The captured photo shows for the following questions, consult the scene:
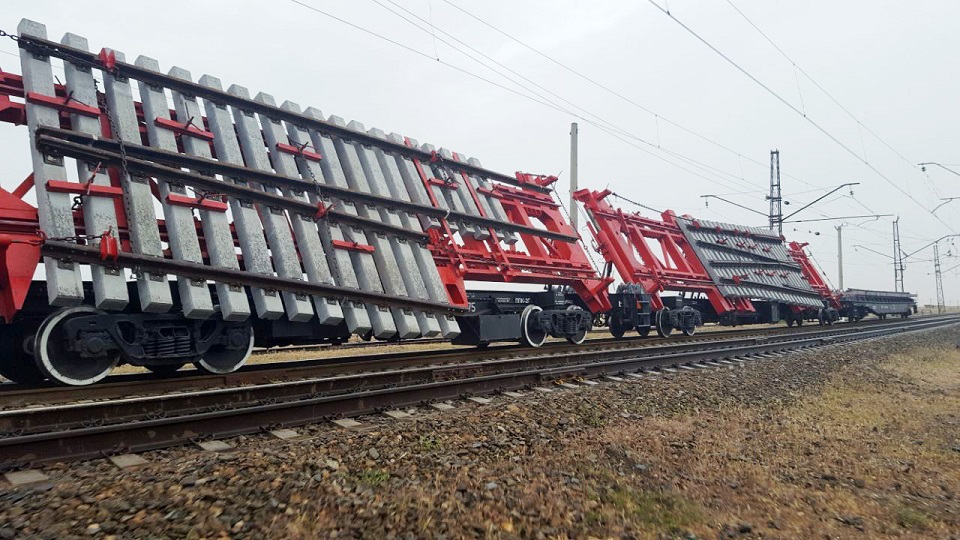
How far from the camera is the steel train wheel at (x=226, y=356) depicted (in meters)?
7.11

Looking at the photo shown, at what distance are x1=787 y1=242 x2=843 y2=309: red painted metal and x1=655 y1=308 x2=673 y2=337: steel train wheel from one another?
13222mm

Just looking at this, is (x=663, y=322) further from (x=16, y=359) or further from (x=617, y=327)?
(x=16, y=359)

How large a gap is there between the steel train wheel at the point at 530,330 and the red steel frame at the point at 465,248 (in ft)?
2.00

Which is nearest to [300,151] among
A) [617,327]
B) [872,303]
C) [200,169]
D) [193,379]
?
[200,169]

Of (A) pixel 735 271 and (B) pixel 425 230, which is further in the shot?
(A) pixel 735 271

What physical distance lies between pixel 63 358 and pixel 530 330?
Result: 7902 mm

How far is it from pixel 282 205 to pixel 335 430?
389cm

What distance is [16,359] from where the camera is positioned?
6.55m

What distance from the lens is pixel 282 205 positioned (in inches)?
302

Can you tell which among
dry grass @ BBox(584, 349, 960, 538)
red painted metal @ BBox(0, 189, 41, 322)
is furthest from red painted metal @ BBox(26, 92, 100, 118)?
dry grass @ BBox(584, 349, 960, 538)

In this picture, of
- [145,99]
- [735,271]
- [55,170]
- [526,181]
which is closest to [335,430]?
[55,170]

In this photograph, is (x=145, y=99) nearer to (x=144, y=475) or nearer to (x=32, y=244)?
(x=32, y=244)

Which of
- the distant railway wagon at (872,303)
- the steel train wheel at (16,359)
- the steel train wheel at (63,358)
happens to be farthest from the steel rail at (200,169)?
the distant railway wagon at (872,303)

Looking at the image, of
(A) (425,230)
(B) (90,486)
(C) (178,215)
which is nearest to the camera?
(B) (90,486)
